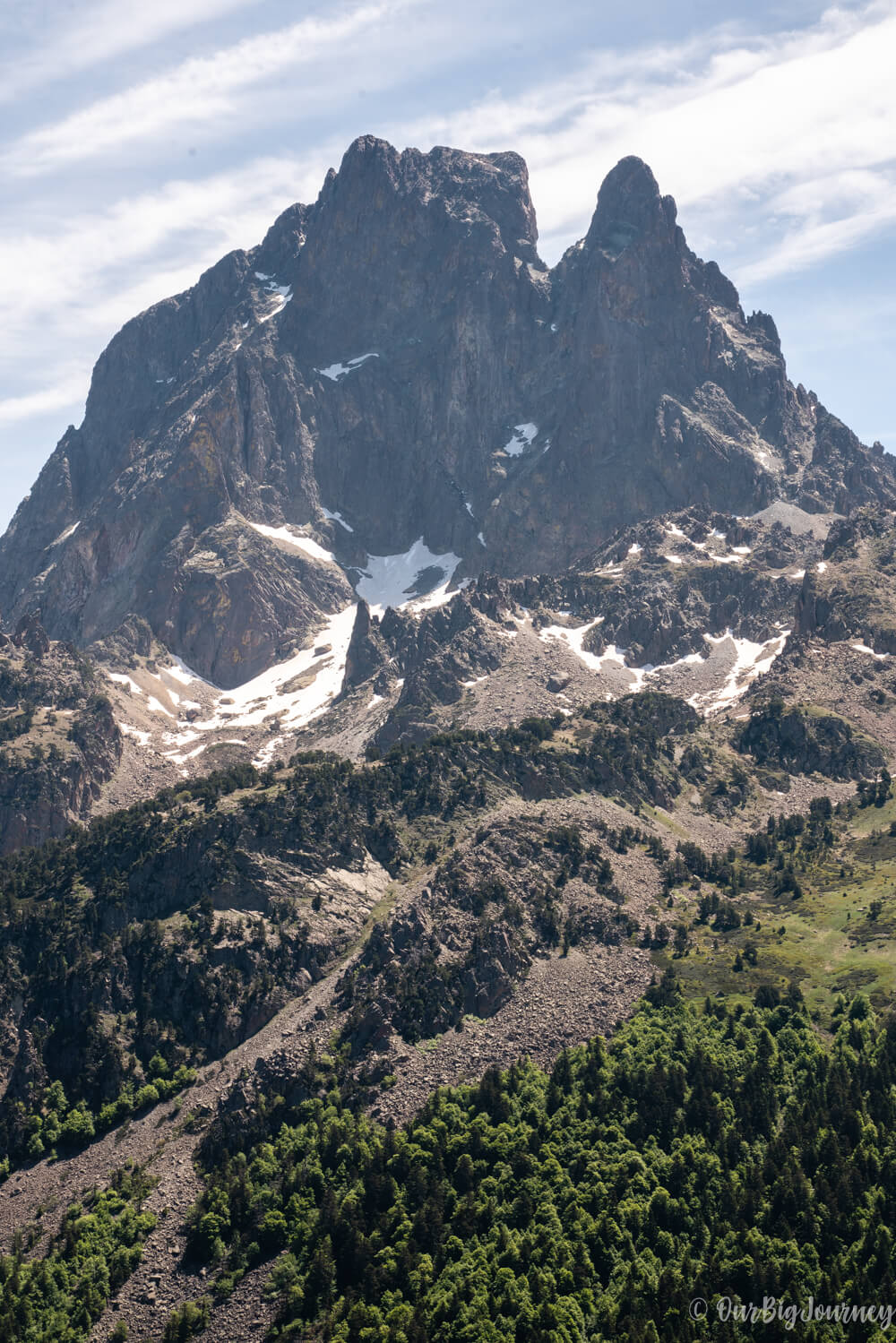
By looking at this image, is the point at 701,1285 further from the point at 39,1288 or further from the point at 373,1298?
the point at 39,1288

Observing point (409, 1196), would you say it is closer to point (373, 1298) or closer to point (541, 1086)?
point (373, 1298)

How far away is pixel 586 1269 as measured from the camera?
15788 centimetres

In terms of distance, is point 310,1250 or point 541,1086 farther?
point 541,1086

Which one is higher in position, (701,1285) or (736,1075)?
(736,1075)

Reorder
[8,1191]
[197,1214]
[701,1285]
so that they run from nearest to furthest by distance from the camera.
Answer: [701,1285] → [197,1214] → [8,1191]

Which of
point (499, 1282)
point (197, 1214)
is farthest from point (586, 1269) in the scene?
point (197, 1214)

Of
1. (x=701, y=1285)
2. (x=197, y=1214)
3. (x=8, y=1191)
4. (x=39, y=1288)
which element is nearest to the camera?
(x=701, y=1285)

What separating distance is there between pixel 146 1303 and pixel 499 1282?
45.8 metres

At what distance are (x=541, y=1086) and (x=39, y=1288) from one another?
7380 centimetres

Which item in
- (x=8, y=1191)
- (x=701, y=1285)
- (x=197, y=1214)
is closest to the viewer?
(x=701, y=1285)

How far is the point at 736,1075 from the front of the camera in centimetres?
19238

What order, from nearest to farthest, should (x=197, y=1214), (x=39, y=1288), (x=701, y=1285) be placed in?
(x=701, y=1285), (x=39, y=1288), (x=197, y=1214)

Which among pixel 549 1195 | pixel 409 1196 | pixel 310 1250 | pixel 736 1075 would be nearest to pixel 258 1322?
pixel 310 1250

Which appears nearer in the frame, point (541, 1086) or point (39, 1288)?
point (39, 1288)
